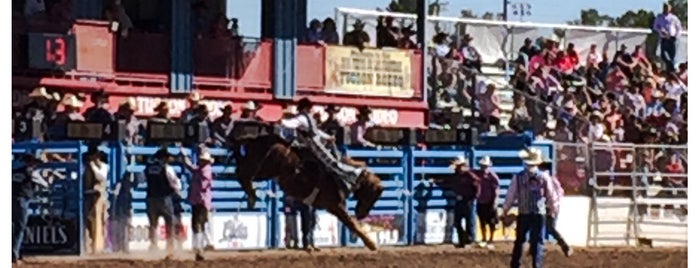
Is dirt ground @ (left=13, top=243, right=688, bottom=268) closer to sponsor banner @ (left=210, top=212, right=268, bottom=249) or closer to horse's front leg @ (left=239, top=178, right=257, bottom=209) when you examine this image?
sponsor banner @ (left=210, top=212, right=268, bottom=249)

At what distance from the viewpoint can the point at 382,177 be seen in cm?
2297

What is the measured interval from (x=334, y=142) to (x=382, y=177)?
399cm

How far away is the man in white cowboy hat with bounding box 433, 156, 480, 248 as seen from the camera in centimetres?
2323

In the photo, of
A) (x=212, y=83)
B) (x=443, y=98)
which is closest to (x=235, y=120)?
(x=212, y=83)

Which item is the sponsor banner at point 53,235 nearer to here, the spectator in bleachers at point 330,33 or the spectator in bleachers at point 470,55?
the spectator in bleachers at point 330,33

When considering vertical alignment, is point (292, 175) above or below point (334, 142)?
below

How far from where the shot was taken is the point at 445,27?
103 feet

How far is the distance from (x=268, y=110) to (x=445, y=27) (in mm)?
7221

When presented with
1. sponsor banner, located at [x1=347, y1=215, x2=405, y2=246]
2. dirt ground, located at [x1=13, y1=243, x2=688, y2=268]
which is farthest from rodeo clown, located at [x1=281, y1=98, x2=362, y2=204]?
sponsor banner, located at [x1=347, y1=215, x2=405, y2=246]

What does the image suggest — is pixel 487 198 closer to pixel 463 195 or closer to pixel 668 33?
pixel 463 195

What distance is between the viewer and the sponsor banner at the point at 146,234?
19859 millimetres

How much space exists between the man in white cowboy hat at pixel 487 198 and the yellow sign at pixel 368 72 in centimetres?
360

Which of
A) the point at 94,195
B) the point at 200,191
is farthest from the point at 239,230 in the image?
the point at 94,195

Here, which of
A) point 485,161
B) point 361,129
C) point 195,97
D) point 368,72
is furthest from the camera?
point 368,72
